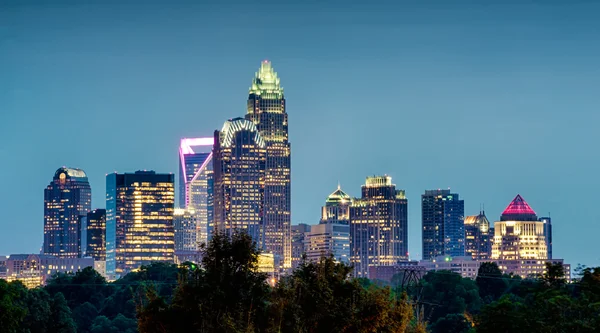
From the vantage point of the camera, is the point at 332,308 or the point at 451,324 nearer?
the point at 332,308

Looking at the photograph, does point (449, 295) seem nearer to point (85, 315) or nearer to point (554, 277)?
point (85, 315)

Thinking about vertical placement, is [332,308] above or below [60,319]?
above

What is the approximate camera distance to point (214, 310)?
54188mm

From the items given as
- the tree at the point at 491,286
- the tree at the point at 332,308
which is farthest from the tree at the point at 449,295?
the tree at the point at 332,308

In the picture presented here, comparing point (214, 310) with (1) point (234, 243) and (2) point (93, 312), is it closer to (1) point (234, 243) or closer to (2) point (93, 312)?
(1) point (234, 243)

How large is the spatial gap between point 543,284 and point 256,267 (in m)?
59.1

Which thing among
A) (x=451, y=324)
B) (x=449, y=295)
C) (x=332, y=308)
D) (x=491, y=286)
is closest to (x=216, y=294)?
(x=332, y=308)

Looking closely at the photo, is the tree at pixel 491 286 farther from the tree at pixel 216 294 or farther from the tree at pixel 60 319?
the tree at pixel 216 294

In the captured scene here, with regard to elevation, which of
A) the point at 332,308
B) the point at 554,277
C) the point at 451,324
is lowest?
the point at 451,324

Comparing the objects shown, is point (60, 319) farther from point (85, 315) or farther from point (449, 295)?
point (449, 295)

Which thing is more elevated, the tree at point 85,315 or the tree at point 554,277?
the tree at point 554,277

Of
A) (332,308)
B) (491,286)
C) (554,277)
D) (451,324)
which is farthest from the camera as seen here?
(491,286)

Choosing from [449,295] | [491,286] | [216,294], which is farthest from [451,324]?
[216,294]

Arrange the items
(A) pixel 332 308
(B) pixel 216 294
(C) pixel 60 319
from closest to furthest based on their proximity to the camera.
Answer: (B) pixel 216 294 < (A) pixel 332 308 < (C) pixel 60 319
